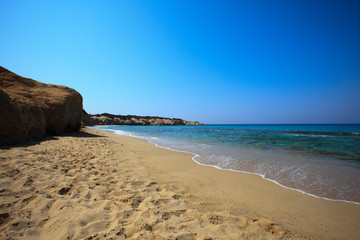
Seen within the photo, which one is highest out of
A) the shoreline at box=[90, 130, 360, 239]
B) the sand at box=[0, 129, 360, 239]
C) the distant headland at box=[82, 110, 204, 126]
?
the distant headland at box=[82, 110, 204, 126]

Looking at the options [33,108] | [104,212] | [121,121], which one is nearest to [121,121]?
[121,121]

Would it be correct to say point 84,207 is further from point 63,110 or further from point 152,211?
point 63,110

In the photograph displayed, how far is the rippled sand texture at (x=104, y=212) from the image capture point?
5.85 ft

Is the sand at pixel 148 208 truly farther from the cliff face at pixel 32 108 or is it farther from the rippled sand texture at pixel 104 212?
the cliff face at pixel 32 108

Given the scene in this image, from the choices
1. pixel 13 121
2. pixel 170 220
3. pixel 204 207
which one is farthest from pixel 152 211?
pixel 13 121

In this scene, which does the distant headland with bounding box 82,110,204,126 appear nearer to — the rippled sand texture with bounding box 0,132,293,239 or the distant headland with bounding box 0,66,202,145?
the distant headland with bounding box 0,66,202,145

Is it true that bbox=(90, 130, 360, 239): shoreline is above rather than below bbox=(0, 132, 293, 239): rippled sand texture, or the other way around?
below

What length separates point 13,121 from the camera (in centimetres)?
570

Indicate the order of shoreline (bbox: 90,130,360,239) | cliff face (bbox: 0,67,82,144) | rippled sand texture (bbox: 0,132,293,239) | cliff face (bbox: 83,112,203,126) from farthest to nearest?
cliff face (bbox: 83,112,203,126), cliff face (bbox: 0,67,82,144), shoreline (bbox: 90,130,360,239), rippled sand texture (bbox: 0,132,293,239)

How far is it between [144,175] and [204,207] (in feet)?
6.11

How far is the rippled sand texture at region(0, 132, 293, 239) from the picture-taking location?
178 cm

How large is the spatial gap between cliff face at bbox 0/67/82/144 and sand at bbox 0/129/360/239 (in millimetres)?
2608

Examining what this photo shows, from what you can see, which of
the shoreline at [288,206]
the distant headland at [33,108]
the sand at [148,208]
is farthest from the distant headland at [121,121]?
the shoreline at [288,206]

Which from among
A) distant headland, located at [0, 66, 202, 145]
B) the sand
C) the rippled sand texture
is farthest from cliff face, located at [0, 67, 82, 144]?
the rippled sand texture
